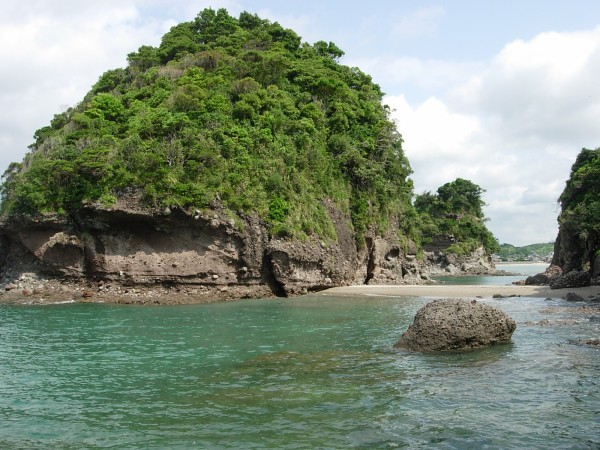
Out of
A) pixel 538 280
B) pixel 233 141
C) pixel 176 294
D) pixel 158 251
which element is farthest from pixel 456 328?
pixel 538 280

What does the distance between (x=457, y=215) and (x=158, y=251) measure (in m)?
79.1

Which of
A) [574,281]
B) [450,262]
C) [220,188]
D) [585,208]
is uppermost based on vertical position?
[220,188]

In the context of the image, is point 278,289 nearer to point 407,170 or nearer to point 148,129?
point 148,129

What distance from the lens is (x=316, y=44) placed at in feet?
207

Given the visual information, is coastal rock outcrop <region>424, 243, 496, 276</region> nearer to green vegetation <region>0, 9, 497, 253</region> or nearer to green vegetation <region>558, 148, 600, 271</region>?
green vegetation <region>0, 9, 497, 253</region>

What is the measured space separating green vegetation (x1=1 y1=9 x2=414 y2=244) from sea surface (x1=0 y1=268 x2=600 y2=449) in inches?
649

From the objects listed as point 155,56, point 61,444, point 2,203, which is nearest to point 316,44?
point 155,56

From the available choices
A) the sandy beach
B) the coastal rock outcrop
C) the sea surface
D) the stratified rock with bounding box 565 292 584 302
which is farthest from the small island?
the coastal rock outcrop

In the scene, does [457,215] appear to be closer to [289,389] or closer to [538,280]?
[538,280]

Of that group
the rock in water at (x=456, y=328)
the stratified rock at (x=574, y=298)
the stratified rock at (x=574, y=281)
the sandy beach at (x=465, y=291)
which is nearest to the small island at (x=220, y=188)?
the stratified rock at (x=574, y=281)

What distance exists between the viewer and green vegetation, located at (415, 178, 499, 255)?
330ft

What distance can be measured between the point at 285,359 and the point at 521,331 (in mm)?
10068

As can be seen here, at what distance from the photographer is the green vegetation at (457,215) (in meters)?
101

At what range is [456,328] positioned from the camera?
53.5 ft
